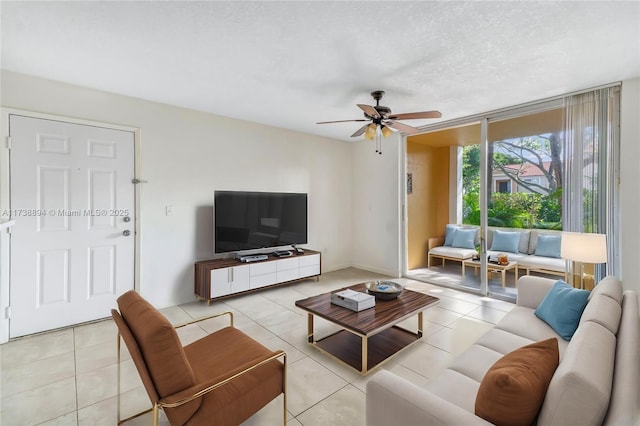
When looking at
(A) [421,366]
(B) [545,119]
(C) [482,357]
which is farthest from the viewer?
(B) [545,119]

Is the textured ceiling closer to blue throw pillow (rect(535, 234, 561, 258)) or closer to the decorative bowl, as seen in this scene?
blue throw pillow (rect(535, 234, 561, 258))

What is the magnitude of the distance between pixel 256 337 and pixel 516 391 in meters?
2.33

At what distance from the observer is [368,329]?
2111 millimetres

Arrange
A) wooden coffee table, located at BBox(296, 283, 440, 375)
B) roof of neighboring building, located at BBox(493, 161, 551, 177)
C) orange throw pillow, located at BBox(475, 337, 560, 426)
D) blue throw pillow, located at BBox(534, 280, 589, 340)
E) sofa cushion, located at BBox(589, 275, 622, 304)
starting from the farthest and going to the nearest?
1. roof of neighboring building, located at BBox(493, 161, 551, 177)
2. wooden coffee table, located at BBox(296, 283, 440, 375)
3. blue throw pillow, located at BBox(534, 280, 589, 340)
4. sofa cushion, located at BBox(589, 275, 622, 304)
5. orange throw pillow, located at BBox(475, 337, 560, 426)

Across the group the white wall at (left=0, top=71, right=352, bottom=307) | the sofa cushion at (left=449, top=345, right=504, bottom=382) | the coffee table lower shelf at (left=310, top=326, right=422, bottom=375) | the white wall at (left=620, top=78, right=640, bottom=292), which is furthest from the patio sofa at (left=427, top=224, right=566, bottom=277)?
the white wall at (left=0, top=71, right=352, bottom=307)

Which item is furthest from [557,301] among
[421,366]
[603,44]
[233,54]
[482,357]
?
[233,54]

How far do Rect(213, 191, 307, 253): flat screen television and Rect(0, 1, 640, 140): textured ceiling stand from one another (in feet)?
4.46

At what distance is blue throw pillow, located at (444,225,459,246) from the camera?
5.37 m

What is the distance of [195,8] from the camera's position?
1.83 metres

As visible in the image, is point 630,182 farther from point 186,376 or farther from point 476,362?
point 186,376

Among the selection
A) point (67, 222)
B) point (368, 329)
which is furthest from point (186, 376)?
point (67, 222)

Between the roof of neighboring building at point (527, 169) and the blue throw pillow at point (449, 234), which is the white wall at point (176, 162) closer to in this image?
the blue throw pillow at point (449, 234)

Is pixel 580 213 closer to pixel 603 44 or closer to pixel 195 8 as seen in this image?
pixel 603 44

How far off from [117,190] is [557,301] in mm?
4319
